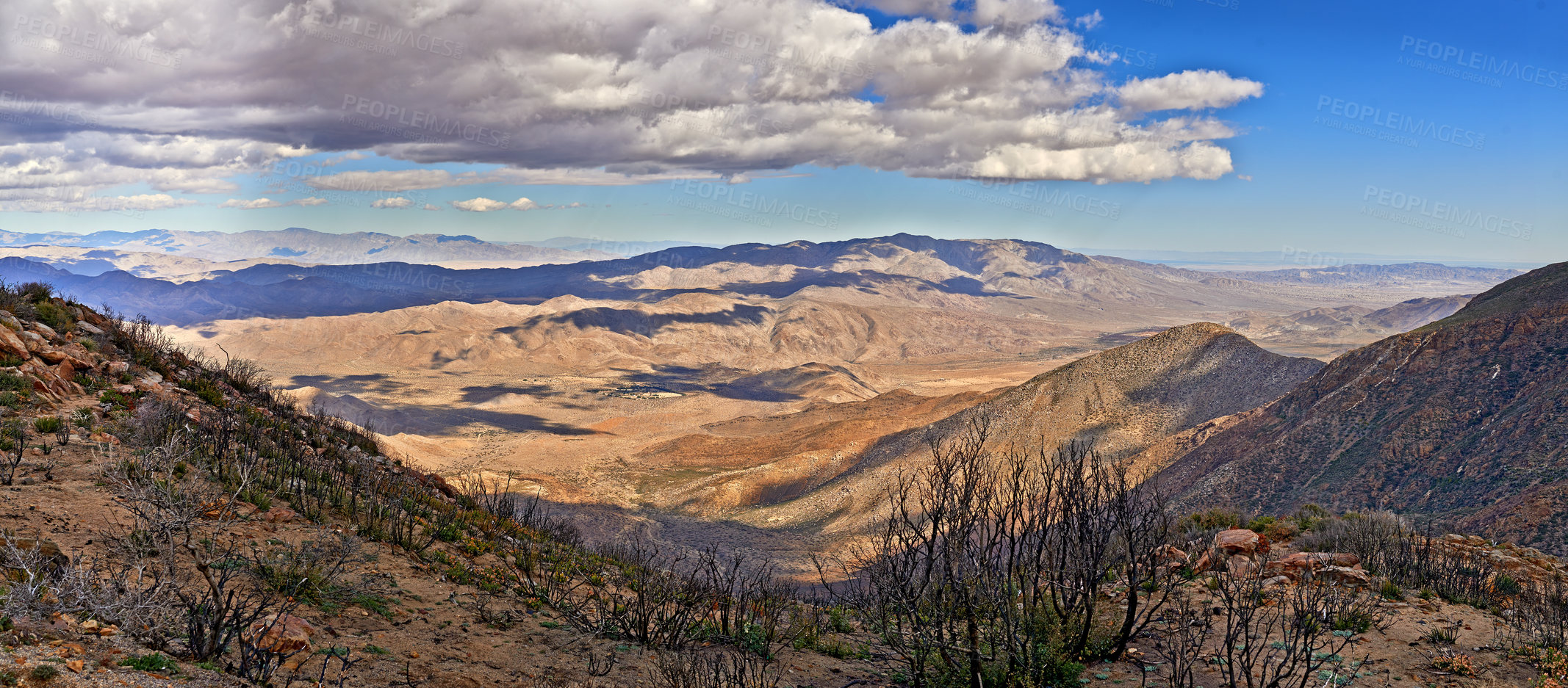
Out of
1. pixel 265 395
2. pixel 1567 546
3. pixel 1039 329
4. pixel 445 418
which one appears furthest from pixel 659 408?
pixel 1039 329

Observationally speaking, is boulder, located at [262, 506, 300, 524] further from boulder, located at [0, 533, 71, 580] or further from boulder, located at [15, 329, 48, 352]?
boulder, located at [15, 329, 48, 352]

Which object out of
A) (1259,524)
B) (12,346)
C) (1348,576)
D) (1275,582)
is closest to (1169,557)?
(1275,582)

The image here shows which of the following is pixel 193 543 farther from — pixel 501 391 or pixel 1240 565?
pixel 501 391

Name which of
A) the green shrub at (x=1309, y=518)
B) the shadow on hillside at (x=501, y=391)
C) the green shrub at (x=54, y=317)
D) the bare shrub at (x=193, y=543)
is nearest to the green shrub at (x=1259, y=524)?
the green shrub at (x=1309, y=518)

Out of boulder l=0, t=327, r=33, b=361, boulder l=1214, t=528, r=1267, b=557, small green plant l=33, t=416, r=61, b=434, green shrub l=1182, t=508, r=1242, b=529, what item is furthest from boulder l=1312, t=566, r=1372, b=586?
boulder l=0, t=327, r=33, b=361

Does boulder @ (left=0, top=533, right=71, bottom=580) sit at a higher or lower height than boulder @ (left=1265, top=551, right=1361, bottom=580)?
higher

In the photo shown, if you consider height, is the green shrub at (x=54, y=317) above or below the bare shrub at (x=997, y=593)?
above

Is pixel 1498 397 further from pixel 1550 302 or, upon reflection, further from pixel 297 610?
pixel 297 610

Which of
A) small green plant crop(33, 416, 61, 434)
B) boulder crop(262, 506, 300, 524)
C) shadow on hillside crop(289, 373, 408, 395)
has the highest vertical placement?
small green plant crop(33, 416, 61, 434)

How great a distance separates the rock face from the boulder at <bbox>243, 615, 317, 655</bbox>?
29162 mm

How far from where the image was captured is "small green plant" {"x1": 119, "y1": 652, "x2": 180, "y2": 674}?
595 centimetres

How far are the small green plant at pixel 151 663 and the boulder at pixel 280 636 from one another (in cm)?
69

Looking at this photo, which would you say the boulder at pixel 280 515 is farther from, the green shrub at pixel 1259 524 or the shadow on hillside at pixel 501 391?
the shadow on hillside at pixel 501 391

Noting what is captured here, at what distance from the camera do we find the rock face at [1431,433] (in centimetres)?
2538
